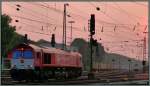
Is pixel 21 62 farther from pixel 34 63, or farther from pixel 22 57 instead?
pixel 34 63

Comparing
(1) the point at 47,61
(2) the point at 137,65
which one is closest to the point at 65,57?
(1) the point at 47,61

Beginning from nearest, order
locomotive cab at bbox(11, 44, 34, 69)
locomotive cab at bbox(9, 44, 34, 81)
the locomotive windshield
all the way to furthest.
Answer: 1. locomotive cab at bbox(9, 44, 34, 81)
2. locomotive cab at bbox(11, 44, 34, 69)
3. the locomotive windshield

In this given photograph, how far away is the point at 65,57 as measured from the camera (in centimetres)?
4378

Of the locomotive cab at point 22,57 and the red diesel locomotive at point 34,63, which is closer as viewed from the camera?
the red diesel locomotive at point 34,63

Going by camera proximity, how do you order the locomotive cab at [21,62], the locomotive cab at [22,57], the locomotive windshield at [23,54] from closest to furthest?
the locomotive cab at [21,62]
the locomotive cab at [22,57]
the locomotive windshield at [23,54]

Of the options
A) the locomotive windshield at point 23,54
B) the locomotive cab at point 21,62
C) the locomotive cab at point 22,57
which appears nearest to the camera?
the locomotive cab at point 21,62

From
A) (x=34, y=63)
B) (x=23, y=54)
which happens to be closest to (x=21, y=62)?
(x=23, y=54)

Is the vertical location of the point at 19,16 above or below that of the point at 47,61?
above

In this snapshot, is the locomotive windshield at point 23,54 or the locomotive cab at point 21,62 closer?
the locomotive cab at point 21,62

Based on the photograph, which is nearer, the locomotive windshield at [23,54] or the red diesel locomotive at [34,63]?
the red diesel locomotive at [34,63]

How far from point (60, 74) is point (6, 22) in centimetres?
3999

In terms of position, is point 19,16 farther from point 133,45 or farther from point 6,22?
point 133,45

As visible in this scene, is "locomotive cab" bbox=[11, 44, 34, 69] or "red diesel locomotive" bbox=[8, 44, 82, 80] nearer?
"red diesel locomotive" bbox=[8, 44, 82, 80]

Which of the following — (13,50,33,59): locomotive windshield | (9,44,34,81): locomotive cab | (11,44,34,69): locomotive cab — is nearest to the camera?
(9,44,34,81): locomotive cab
